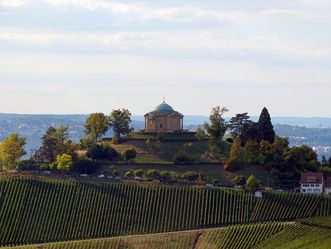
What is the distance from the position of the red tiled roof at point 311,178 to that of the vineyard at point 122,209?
36.9ft

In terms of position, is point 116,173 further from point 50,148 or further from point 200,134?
point 200,134

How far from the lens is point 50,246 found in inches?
3297

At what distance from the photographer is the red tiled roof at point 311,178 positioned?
106m

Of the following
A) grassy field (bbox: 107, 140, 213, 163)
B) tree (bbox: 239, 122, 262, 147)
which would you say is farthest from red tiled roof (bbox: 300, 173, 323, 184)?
grassy field (bbox: 107, 140, 213, 163)

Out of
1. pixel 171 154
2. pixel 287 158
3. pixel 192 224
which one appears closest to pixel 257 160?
pixel 287 158

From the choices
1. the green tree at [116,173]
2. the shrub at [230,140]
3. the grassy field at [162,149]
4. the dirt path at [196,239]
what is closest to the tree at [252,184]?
the dirt path at [196,239]

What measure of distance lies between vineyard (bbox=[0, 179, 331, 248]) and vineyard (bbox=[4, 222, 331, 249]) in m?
4.34

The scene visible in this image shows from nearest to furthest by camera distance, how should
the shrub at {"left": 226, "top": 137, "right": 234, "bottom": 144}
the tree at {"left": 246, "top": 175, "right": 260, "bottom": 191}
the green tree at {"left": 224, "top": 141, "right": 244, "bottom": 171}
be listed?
the tree at {"left": 246, "top": 175, "right": 260, "bottom": 191} < the green tree at {"left": 224, "top": 141, "right": 244, "bottom": 171} < the shrub at {"left": 226, "top": 137, "right": 234, "bottom": 144}

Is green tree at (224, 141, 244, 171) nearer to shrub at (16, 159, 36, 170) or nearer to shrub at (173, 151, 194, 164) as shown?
shrub at (173, 151, 194, 164)

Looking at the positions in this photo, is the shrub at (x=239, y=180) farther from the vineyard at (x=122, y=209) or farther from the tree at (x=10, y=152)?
the tree at (x=10, y=152)

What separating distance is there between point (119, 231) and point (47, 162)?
2875 cm

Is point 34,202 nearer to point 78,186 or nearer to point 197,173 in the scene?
point 78,186

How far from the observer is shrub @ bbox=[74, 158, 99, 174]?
11050 centimetres

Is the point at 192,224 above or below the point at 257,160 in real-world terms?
below
